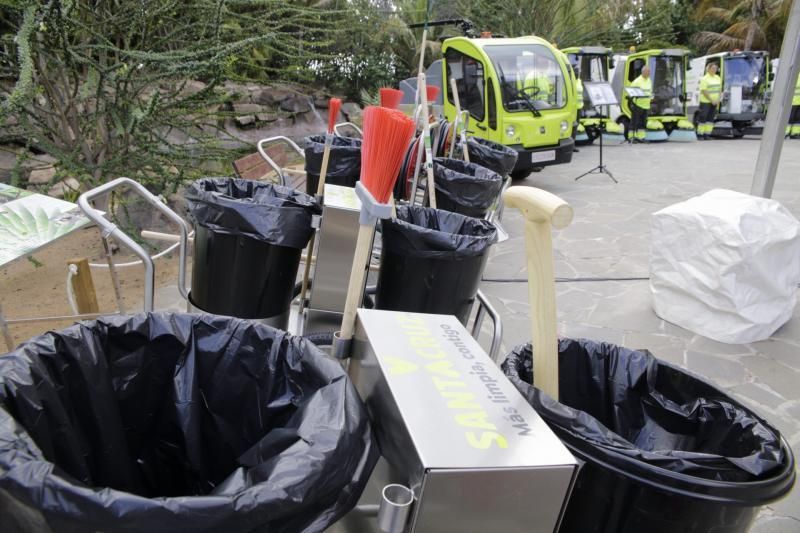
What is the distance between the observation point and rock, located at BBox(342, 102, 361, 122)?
12.8 meters

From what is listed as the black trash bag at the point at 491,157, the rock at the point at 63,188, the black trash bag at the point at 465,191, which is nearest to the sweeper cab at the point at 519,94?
the black trash bag at the point at 491,157

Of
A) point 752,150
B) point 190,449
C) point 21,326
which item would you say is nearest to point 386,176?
point 190,449

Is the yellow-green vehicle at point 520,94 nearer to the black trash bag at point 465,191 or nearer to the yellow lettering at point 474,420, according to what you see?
the black trash bag at point 465,191

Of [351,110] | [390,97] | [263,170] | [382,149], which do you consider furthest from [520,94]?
[351,110]

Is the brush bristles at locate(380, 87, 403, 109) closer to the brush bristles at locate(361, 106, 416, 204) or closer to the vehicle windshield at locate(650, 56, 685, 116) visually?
the brush bristles at locate(361, 106, 416, 204)

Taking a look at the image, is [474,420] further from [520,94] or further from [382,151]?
[520,94]

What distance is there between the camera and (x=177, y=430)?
139 centimetres

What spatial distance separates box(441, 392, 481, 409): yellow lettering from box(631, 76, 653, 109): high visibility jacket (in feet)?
41.9

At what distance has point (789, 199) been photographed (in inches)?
297

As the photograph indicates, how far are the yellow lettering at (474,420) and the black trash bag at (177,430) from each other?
16 cm

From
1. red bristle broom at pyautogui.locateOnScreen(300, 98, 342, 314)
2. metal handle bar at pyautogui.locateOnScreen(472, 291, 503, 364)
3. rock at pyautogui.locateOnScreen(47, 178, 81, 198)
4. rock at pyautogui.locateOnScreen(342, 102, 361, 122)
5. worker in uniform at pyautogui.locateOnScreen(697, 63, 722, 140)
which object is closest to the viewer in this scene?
metal handle bar at pyautogui.locateOnScreen(472, 291, 503, 364)

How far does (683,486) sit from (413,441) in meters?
0.61

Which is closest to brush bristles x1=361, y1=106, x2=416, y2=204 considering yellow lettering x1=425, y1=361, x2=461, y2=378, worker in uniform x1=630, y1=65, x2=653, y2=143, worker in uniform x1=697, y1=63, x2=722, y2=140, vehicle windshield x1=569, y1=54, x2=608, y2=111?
yellow lettering x1=425, y1=361, x2=461, y2=378

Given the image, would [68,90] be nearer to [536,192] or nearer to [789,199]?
[536,192]
